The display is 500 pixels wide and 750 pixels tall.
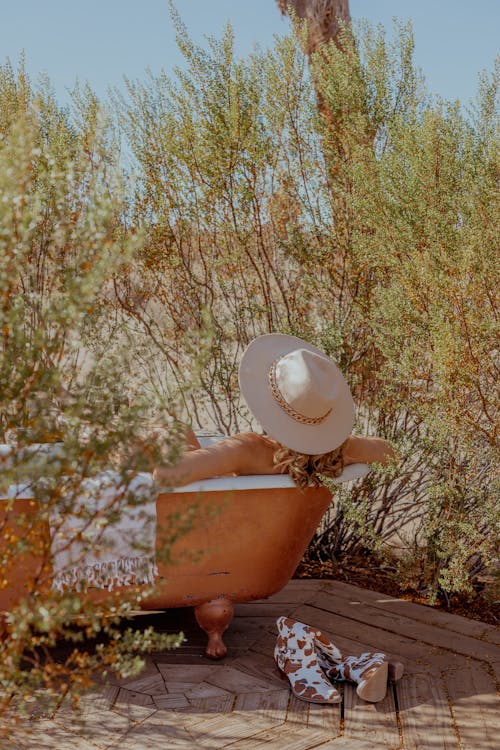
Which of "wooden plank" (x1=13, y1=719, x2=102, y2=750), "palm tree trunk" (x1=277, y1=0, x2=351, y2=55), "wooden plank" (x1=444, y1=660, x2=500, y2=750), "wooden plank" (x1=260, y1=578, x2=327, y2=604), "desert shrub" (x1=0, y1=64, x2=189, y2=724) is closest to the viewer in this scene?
"desert shrub" (x1=0, y1=64, x2=189, y2=724)

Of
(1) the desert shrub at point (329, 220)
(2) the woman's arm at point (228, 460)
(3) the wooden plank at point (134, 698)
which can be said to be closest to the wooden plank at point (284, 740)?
(3) the wooden plank at point (134, 698)

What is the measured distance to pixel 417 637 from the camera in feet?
11.0

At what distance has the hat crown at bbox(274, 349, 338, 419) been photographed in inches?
117

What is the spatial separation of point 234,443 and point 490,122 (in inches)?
81.2

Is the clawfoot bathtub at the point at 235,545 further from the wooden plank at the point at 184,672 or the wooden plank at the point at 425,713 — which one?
the wooden plank at the point at 425,713

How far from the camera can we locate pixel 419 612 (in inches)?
145

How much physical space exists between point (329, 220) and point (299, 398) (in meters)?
1.77

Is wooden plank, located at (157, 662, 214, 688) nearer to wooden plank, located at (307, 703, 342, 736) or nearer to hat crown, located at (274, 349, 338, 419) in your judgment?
wooden plank, located at (307, 703, 342, 736)

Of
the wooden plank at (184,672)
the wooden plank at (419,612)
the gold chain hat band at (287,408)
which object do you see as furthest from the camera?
the wooden plank at (419,612)

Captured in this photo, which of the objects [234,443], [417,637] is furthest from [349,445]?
[417,637]

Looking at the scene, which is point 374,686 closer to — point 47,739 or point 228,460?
point 228,460

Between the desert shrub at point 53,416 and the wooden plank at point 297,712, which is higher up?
the desert shrub at point 53,416

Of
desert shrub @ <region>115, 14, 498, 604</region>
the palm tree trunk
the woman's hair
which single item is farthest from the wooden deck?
the palm tree trunk

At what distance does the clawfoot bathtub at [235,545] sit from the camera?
300 cm
